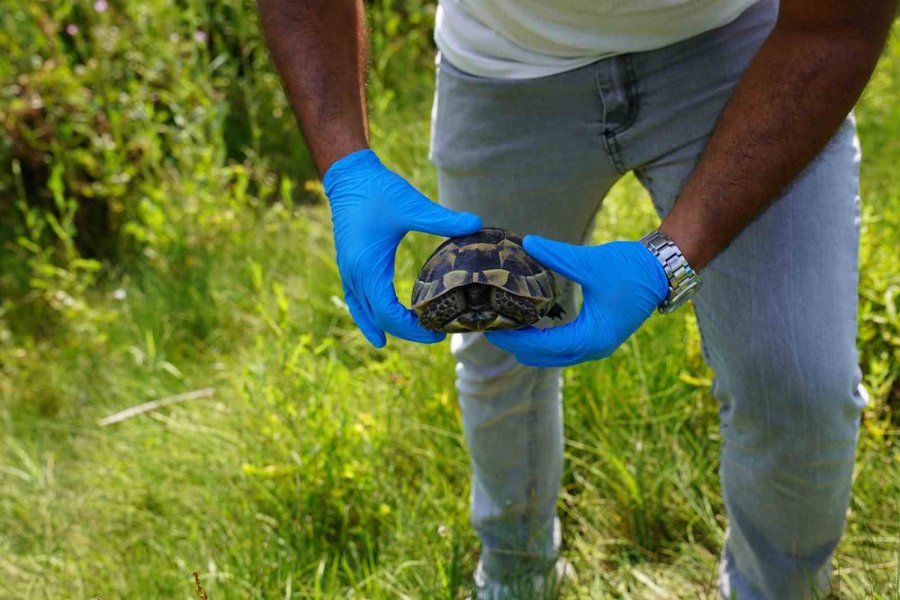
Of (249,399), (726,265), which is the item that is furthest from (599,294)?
(249,399)

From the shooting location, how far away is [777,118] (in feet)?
5.09

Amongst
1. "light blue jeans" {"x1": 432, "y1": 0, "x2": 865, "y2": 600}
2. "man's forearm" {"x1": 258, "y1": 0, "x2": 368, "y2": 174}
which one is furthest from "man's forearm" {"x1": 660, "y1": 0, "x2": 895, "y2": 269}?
"man's forearm" {"x1": 258, "y1": 0, "x2": 368, "y2": 174}

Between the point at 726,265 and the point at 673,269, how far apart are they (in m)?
0.16

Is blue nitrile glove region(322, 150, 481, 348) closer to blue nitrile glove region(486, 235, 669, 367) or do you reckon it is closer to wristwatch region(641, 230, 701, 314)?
blue nitrile glove region(486, 235, 669, 367)

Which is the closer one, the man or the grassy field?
the man

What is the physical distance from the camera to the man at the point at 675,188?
5.14 feet

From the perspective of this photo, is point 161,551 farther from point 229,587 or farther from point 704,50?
point 704,50

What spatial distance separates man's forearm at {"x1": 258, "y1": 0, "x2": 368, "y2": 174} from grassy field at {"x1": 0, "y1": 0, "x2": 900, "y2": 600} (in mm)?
675

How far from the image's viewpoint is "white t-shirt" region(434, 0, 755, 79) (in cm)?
167

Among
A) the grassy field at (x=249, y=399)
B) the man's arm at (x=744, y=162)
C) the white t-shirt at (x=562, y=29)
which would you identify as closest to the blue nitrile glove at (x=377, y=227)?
the man's arm at (x=744, y=162)

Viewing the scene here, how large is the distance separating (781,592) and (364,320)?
101 centimetres

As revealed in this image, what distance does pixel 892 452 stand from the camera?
2.45 meters

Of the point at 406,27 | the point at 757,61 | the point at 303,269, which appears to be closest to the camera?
the point at 757,61

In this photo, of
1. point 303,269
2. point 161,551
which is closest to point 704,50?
point 161,551
